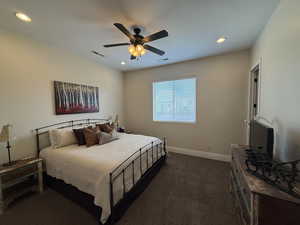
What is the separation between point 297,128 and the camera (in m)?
1.29

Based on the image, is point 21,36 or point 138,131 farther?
point 138,131

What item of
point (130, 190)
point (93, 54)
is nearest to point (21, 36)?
point (93, 54)

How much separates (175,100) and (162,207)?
2.97m

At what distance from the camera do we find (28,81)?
2.43 metres

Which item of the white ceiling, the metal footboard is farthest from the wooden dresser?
the white ceiling

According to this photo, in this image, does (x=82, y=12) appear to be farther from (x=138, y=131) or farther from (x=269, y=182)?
(x=138, y=131)

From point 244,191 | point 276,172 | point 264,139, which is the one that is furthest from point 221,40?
point 244,191

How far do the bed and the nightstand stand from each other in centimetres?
15

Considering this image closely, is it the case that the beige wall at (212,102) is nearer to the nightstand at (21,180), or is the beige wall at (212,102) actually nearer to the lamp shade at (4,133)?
the nightstand at (21,180)

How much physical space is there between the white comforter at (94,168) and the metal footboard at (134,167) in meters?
0.02

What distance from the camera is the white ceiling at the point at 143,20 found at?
1.63 meters

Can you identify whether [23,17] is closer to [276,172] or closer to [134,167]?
[134,167]

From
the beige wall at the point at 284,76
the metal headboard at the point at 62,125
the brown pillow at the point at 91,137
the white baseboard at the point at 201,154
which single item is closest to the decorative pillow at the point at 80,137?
the brown pillow at the point at 91,137

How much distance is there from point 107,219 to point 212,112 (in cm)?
326
